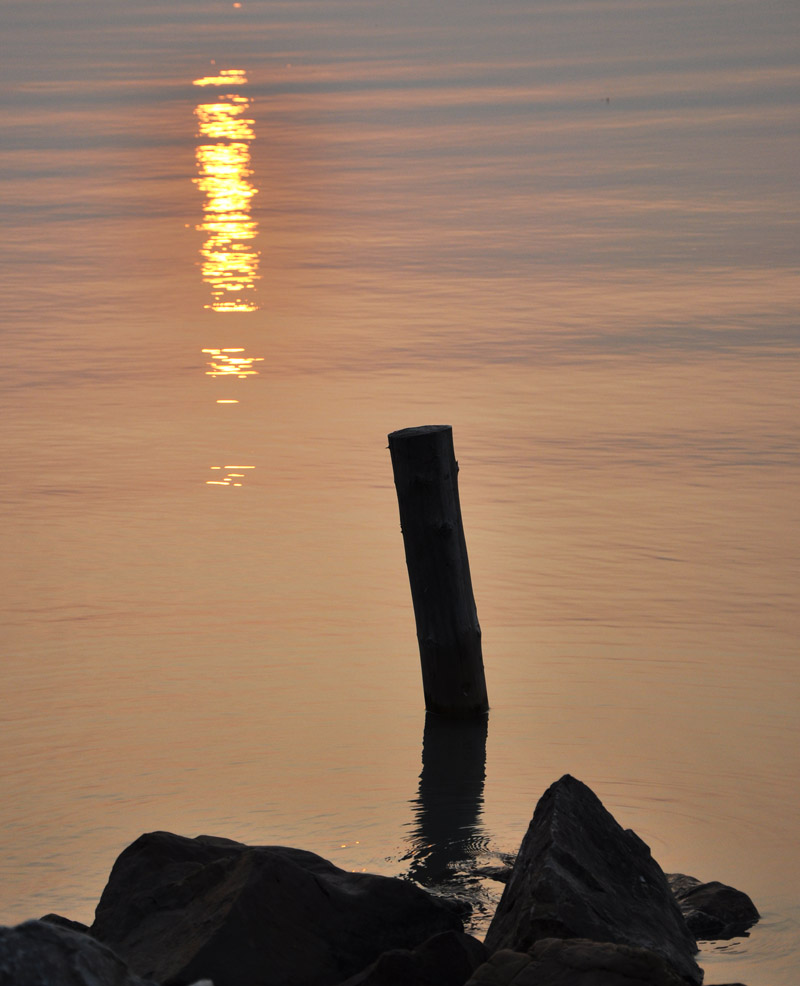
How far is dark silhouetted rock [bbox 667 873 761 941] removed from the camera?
7.42 metres

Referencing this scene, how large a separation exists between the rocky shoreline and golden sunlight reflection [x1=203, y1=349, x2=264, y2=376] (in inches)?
415

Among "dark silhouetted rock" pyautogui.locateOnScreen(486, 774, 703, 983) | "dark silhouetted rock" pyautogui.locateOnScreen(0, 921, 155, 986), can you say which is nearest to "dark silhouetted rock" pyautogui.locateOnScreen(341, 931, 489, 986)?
"dark silhouetted rock" pyautogui.locateOnScreen(486, 774, 703, 983)

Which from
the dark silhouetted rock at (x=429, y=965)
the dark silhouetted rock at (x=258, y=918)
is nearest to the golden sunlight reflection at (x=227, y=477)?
the dark silhouetted rock at (x=258, y=918)

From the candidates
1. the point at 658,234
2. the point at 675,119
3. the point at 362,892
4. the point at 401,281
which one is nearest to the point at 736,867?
the point at 362,892

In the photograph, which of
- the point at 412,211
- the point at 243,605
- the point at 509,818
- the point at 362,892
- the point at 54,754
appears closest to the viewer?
the point at 362,892

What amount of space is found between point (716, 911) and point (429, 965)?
160 cm

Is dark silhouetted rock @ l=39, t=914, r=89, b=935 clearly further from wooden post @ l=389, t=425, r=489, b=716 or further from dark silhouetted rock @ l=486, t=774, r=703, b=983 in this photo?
wooden post @ l=389, t=425, r=489, b=716

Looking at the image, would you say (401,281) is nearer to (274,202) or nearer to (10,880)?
(274,202)

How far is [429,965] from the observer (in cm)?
646

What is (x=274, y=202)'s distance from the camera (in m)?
28.4

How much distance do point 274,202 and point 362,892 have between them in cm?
2229

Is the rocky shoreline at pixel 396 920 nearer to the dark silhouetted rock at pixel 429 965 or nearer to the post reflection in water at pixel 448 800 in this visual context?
the dark silhouetted rock at pixel 429 965

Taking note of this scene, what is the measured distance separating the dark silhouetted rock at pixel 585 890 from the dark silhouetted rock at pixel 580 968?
0.36 metres

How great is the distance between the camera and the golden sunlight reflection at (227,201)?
72.7 ft
